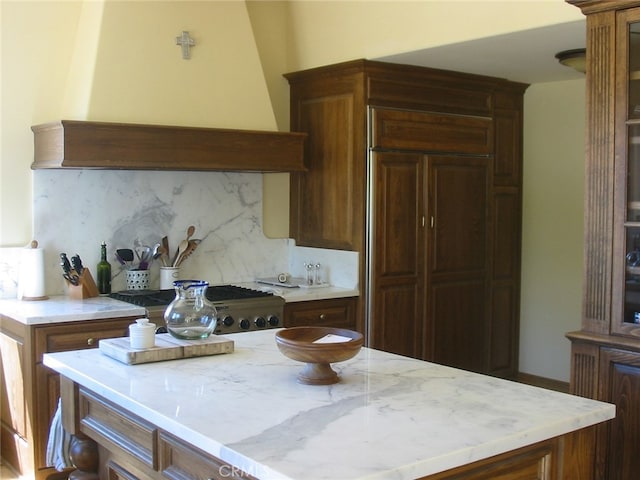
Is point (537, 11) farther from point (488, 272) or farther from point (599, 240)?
point (488, 272)

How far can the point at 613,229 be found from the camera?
3258mm

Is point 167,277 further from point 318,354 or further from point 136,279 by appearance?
point 318,354

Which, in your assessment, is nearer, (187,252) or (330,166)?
(187,252)

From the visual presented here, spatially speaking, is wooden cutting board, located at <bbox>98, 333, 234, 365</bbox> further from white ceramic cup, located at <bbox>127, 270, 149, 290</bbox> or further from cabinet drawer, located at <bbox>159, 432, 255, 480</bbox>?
white ceramic cup, located at <bbox>127, 270, 149, 290</bbox>

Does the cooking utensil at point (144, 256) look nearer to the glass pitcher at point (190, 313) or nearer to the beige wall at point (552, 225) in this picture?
the glass pitcher at point (190, 313)

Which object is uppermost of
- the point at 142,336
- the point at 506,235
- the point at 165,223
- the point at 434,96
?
the point at 434,96

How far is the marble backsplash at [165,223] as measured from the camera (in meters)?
4.48

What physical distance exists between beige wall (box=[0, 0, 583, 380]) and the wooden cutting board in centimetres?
188

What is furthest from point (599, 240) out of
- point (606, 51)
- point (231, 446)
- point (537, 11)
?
point (231, 446)

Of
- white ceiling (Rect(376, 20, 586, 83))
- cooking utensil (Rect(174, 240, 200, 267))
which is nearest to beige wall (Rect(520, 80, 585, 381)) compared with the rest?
white ceiling (Rect(376, 20, 586, 83))

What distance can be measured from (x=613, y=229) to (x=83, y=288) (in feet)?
9.10

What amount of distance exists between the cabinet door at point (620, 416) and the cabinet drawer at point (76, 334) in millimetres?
2313

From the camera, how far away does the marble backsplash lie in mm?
4484

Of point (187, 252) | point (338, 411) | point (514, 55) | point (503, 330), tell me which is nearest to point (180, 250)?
point (187, 252)
